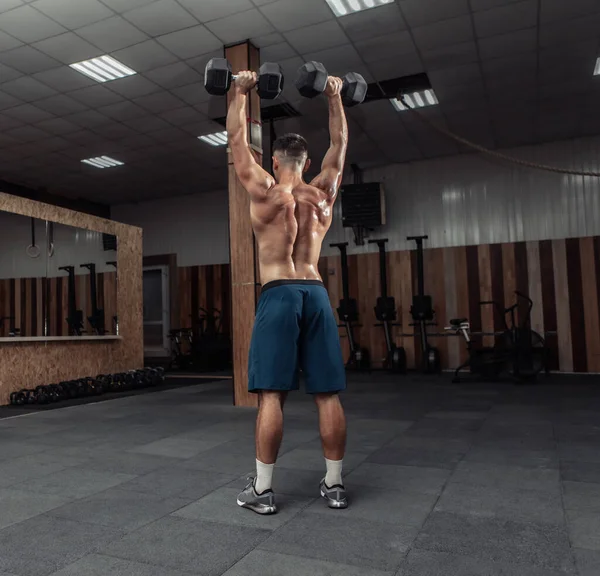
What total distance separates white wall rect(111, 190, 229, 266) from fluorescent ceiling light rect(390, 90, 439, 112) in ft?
15.6

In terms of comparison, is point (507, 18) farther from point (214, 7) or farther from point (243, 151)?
point (243, 151)

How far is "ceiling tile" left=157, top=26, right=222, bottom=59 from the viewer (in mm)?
5336

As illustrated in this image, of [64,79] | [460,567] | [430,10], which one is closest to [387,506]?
[460,567]

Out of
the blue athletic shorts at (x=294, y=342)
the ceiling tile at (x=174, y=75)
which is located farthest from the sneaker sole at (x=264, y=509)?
the ceiling tile at (x=174, y=75)

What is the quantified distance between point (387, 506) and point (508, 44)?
532 cm

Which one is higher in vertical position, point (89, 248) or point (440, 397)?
point (89, 248)

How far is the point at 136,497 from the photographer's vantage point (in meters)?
2.34

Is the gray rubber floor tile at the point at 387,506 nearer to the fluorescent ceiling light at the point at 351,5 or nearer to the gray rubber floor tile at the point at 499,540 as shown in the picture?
the gray rubber floor tile at the point at 499,540

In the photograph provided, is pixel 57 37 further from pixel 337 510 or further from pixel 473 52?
pixel 337 510

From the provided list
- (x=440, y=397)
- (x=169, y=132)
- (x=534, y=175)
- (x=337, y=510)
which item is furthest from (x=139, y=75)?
(x=534, y=175)

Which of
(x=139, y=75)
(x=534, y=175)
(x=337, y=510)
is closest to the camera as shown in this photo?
(x=337, y=510)

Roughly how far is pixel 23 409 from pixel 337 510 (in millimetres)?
4453

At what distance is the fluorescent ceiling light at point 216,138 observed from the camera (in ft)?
26.5

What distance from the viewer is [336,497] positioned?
2119 mm
